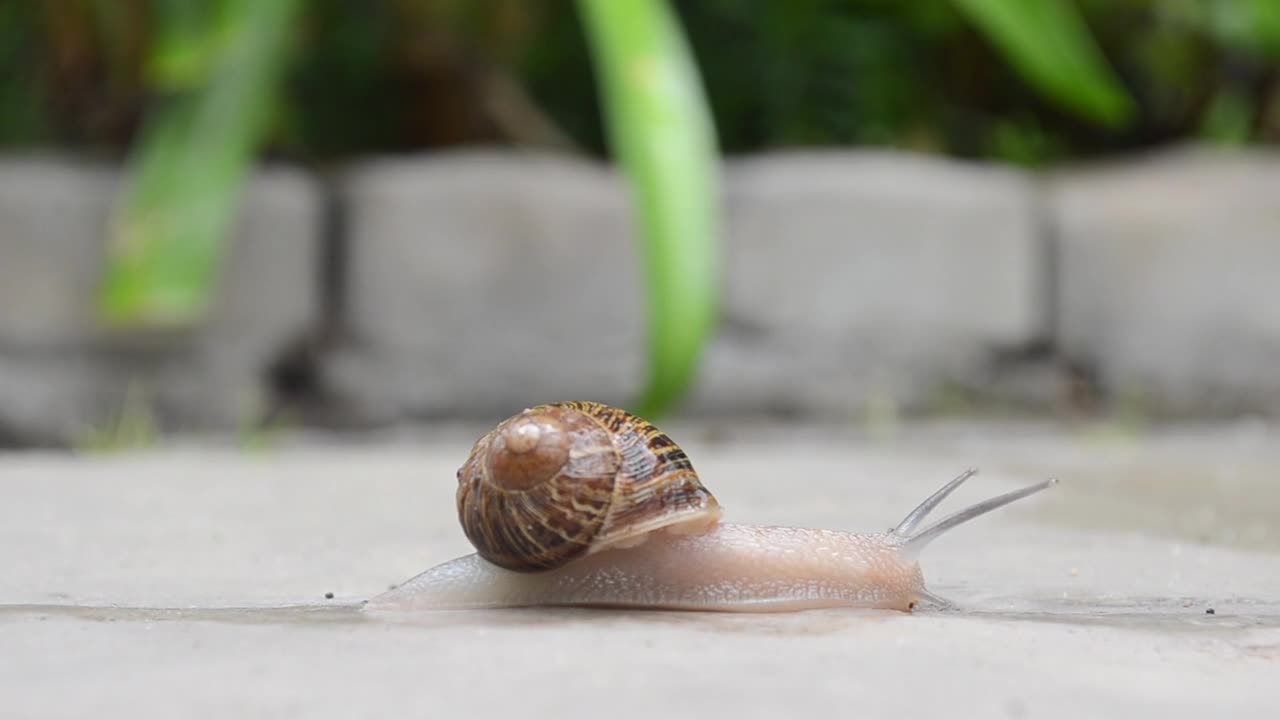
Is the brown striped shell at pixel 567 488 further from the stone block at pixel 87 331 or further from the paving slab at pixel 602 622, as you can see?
the stone block at pixel 87 331

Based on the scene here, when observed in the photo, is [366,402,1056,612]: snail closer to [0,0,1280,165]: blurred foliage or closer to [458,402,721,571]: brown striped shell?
[458,402,721,571]: brown striped shell

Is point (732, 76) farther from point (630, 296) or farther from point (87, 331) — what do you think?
point (87, 331)

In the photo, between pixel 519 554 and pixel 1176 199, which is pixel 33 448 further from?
pixel 1176 199

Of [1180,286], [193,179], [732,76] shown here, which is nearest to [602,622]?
[193,179]

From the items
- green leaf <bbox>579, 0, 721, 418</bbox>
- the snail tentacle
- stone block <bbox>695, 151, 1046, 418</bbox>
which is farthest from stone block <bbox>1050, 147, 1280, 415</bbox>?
the snail tentacle

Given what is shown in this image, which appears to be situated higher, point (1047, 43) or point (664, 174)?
point (1047, 43)

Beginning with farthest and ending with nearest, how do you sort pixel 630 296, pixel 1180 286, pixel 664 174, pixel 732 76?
pixel 732 76, pixel 1180 286, pixel 630 296, pixel 664 174

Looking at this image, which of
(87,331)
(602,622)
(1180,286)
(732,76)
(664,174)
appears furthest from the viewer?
(732,76)
